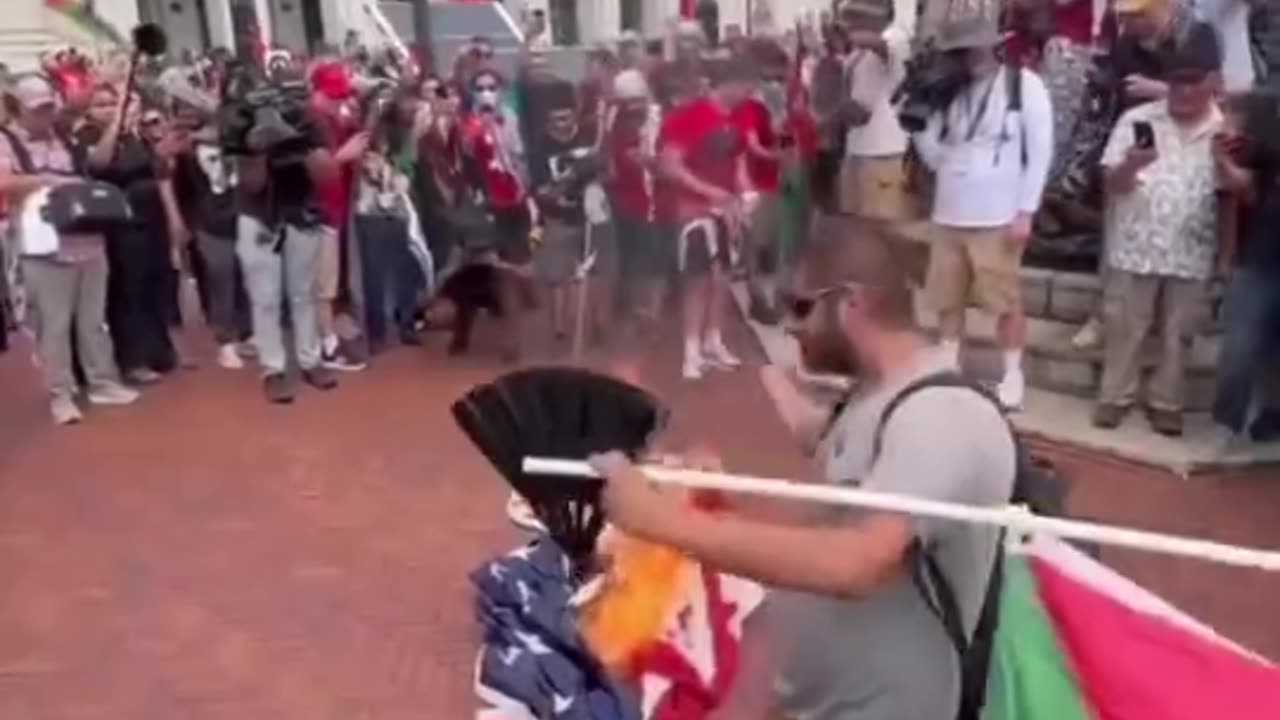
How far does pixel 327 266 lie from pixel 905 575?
709cm

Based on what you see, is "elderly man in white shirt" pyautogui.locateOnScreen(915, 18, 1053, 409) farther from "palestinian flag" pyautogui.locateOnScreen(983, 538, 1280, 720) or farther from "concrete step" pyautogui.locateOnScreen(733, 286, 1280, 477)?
"palestinian flag" pyautogui.locateOnScreen(983, 538, 1280, 720)

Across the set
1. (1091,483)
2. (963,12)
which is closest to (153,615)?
(1091,483)

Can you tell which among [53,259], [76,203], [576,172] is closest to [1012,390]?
[576,172]

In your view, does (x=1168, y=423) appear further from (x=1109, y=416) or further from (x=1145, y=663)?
(x=1145, y=663)

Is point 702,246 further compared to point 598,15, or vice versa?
point 598,15

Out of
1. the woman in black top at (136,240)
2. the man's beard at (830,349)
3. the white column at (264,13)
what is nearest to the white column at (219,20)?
the white column at (264,13)

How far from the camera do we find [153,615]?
564cm

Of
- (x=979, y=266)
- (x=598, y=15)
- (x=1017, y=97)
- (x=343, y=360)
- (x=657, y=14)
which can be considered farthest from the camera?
(x=598, y=15)

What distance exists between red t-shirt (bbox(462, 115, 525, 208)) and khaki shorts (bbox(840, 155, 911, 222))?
1962 mm

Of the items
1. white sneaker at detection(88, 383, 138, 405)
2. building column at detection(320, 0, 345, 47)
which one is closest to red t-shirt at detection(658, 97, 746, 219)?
white sneaker at detection(88, 383, 138, 405)

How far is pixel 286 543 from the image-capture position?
248 inches

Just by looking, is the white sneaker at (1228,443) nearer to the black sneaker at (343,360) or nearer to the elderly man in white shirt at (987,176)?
the elderly man in white shirt at (987,176)

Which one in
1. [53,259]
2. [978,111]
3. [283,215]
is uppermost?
[978,111]

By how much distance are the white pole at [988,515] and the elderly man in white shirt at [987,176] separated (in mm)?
4634
